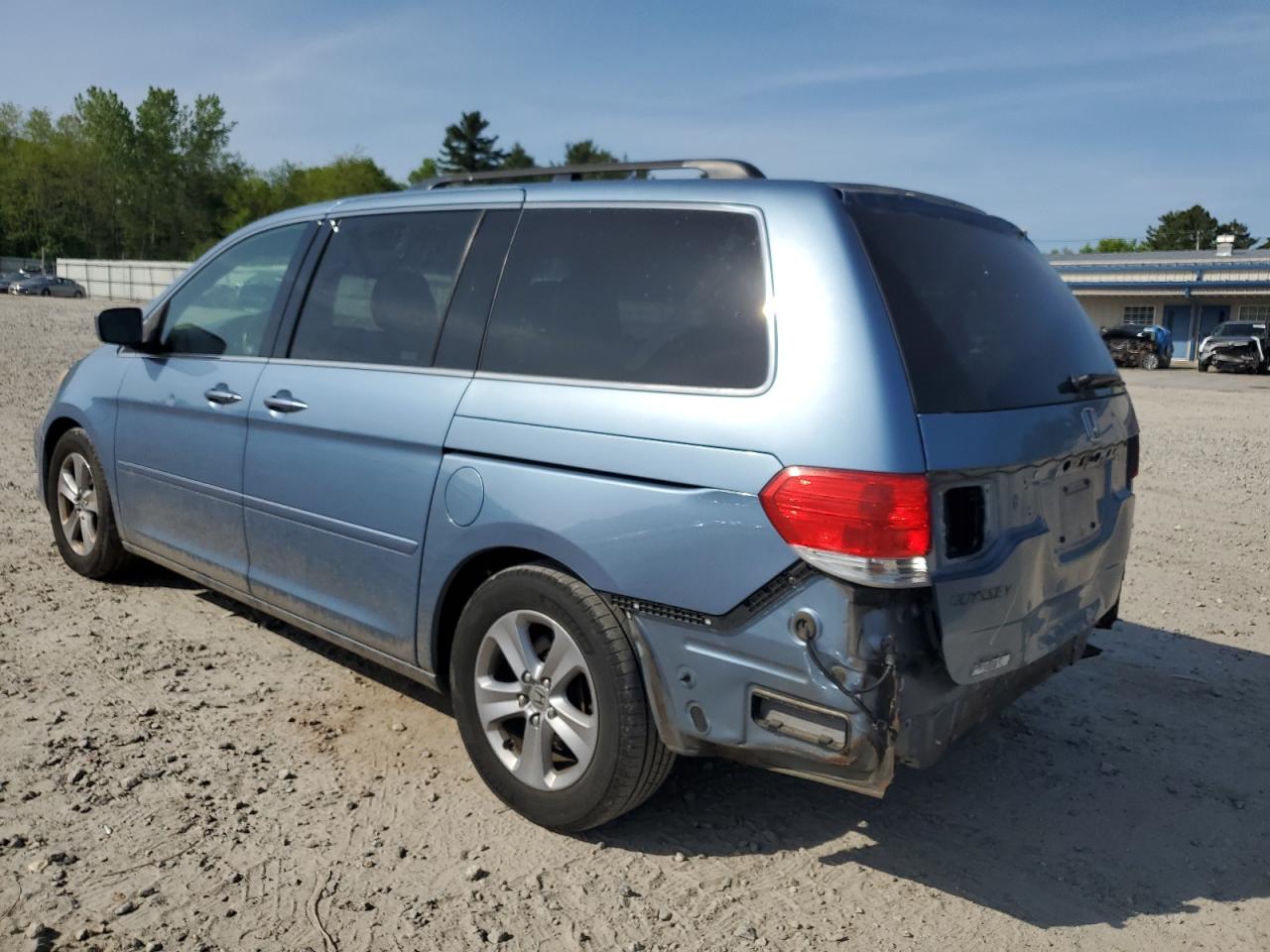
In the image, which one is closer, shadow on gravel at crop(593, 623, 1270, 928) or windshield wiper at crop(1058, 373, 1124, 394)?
shadow on gravel at crop(593, 623, 1270, 928)

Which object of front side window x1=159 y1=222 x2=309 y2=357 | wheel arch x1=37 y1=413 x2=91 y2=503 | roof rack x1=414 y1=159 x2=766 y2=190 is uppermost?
roof rack x1=414 y1=159 x2=766 y2=190

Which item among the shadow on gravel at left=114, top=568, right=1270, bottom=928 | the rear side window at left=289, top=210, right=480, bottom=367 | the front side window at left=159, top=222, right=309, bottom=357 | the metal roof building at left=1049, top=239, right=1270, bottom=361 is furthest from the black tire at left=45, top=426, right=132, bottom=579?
the metal roof building at left=1049, top=239, right=1270, bottom=361

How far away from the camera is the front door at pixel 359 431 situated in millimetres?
3596

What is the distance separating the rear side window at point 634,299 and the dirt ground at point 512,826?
4.75ft

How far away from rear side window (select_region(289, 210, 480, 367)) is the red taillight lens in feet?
5.35

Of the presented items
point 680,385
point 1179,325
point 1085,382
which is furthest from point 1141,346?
point 680,385

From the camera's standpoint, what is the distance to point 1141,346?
36.3 m

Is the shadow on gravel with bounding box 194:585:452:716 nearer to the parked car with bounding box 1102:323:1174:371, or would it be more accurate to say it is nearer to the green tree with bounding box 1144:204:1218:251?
the parked car with bounding box 1102:323:1174:371

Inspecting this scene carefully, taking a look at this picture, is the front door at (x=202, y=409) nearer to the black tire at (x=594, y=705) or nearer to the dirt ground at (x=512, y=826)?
the dirt ground at (x=512, y=826)

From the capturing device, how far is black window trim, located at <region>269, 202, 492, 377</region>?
12.1ft

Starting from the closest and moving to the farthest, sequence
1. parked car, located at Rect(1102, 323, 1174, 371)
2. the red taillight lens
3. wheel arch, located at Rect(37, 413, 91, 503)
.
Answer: the red taillight lens, wheel arch, located at Rect(37, 413, 91, 503), parked car, located at Rect(1102, 323, 1174, 371)

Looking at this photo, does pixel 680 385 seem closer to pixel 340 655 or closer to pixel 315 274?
pixel 315 274

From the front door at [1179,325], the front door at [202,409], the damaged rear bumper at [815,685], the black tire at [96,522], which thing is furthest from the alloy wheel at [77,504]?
the front door at [1179,325]

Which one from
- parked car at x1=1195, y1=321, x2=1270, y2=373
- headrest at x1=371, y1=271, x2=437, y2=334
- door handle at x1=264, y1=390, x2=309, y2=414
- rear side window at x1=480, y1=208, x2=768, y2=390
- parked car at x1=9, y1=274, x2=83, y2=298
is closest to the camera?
rear side window at x1=480, y1=208, x2=768, y2=390
